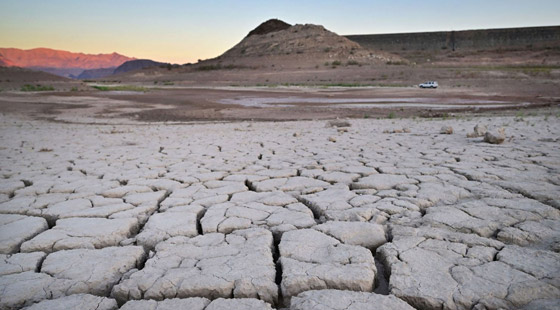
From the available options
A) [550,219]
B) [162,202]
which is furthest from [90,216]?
[550,219]

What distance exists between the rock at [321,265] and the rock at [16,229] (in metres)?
1.55

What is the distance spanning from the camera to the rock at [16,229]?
2.22 metres

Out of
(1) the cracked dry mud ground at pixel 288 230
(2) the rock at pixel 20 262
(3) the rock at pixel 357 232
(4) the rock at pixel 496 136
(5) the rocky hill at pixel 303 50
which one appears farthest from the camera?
(5) the rocky hill at pixel 303 50

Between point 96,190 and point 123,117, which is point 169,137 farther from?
point 123,117

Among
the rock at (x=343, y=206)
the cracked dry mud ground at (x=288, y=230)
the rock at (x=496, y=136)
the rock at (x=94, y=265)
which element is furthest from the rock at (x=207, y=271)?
the rock at (x=496, y=136)

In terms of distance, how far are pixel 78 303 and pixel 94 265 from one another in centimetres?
34

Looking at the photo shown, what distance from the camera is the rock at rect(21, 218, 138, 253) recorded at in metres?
2.21

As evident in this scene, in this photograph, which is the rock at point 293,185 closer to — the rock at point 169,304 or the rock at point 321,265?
the rock at point 321,265

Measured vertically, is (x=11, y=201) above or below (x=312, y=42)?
below

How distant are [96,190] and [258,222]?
168 centimetres

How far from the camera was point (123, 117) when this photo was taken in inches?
403

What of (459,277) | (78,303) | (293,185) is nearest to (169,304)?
(78,303)

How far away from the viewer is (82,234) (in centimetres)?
237

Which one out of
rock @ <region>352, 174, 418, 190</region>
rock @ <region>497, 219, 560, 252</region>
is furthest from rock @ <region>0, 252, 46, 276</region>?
rock @ <region>497, 219, 560, 252</region>
